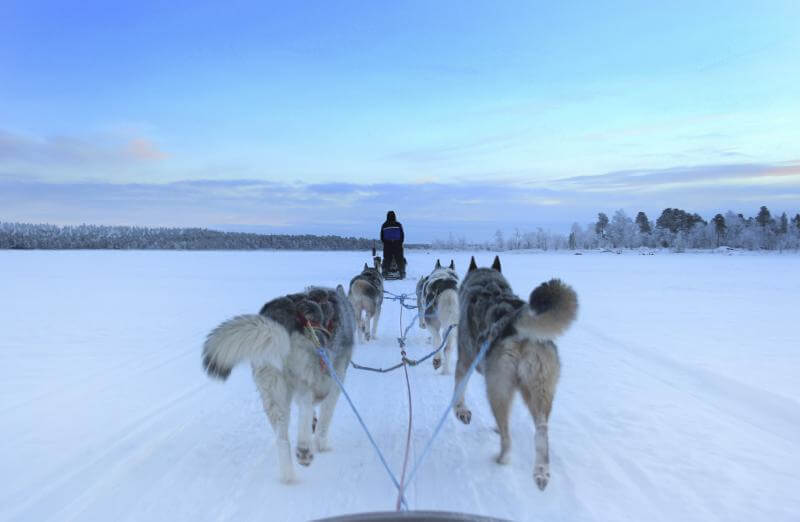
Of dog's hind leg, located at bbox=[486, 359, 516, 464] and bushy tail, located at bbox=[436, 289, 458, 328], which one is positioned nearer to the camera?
dog's hind leg, located at bbox=[486, 359, 516, 464]

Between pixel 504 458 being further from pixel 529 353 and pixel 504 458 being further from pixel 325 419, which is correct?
pixel 325 419

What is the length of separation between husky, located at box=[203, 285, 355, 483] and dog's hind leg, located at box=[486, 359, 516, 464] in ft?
4.02

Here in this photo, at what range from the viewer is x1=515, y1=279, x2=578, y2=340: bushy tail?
3.14 meters

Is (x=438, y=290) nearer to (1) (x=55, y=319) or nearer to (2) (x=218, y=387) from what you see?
(2) (x=218, y=387)

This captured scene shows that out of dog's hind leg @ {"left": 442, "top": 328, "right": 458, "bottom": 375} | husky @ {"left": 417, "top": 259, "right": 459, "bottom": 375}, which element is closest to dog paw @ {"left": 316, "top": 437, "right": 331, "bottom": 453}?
husky @ {"left": 417, "top": 259, "right": 459, "bottom": 375}

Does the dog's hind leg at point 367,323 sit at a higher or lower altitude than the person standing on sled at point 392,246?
lower

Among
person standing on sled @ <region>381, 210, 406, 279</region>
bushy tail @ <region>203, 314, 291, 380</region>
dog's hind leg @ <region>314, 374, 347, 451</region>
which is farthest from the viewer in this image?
person standing on sled @ <region>381, 210, 406, 279</region>

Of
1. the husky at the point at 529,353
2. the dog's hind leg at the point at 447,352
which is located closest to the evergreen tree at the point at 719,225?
the dog's hind leg at the point at 447,352

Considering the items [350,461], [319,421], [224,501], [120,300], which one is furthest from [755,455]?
Result: [120,300]

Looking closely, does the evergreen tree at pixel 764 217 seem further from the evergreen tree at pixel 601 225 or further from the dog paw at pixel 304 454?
the dog paw at pixel 304 454

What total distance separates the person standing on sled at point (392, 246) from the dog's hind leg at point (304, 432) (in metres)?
13.4

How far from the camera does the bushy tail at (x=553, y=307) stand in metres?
3.14

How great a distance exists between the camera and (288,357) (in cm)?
346

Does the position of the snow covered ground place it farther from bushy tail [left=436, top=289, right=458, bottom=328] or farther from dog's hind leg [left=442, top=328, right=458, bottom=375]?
bushy tail [left=436, top=289, right=458, bottom=328]
